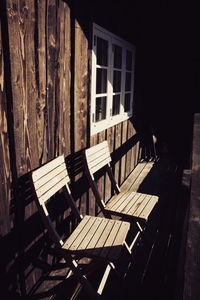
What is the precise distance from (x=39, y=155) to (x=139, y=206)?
114cm

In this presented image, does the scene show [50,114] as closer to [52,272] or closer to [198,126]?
[52,272]

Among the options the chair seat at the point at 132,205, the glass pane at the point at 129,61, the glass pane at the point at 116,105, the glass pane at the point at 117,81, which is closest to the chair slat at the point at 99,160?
the chair seat at the point at 132,205

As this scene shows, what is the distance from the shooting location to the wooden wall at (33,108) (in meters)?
1.68

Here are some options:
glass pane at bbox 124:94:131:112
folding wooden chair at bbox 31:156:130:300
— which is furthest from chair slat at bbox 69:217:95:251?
glass pane at bbox 124:94:131:112

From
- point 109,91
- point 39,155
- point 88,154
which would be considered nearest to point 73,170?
point 88,154

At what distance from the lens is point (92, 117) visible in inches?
116

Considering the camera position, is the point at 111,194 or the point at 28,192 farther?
the point at 111,194

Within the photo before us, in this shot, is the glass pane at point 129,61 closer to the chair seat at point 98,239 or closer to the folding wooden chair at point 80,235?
the folding wooden chair at point 80,235

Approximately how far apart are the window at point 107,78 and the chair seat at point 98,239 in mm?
1175

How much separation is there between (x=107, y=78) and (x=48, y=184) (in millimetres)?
1896

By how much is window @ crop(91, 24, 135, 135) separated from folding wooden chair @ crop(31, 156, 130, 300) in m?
1.04

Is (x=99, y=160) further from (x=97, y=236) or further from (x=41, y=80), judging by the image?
(x=41, y=80)

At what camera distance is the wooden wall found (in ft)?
5.52

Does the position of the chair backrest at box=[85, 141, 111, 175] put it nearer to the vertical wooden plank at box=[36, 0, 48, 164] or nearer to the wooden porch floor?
the vertical wooden plank at box=[36, 0, 48, 164]
